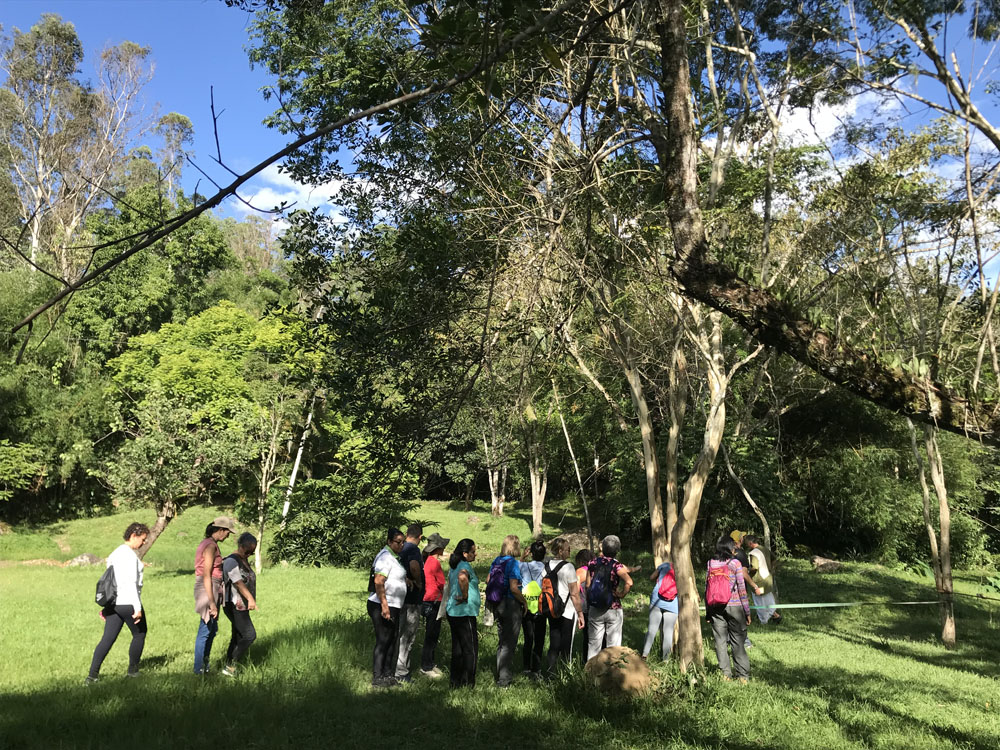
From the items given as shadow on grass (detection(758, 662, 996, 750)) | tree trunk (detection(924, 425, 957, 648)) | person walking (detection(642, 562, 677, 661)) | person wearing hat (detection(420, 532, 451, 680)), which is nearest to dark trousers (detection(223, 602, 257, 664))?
person wearing hat (detection(420, 532, 451, 680))

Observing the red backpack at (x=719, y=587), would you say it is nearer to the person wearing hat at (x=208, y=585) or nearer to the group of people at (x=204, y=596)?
the group of people at (x=204, y=596)

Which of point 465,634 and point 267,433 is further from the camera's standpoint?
point 267,433

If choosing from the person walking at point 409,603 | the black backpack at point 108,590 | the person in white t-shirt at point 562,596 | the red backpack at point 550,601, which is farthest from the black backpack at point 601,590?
the black backpack at point 108,590

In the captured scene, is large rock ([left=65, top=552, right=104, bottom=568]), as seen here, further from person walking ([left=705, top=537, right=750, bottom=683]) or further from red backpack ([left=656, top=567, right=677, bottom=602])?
person walking ([left=705, top=537, right=750, bottom=683])

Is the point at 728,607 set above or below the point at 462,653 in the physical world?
above

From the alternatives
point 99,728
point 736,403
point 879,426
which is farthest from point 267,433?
point 879,426

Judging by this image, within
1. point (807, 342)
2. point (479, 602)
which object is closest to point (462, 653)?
point (479, 602)

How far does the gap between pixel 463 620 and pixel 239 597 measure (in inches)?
86.3

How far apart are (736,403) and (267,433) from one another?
1370 centimetres

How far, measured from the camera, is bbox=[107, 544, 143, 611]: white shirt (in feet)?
21.2

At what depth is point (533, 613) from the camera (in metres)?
7.67

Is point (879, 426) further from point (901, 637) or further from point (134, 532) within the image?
point (134, 532)

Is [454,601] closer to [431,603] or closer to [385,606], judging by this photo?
[431,603]

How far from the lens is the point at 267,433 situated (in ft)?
70.7
